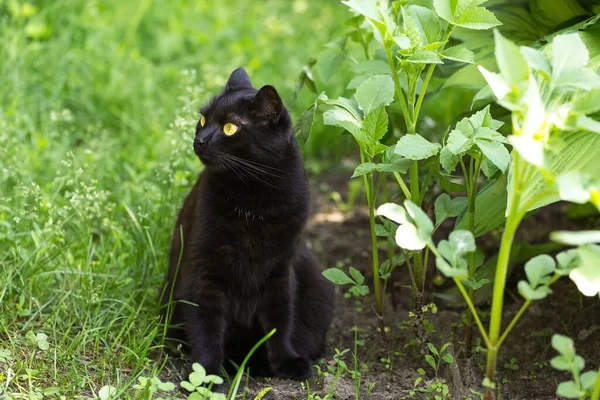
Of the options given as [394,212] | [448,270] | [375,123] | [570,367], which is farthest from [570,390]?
[375,123]

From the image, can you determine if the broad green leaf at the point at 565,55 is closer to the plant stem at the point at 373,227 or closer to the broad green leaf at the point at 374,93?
the broad green leaf at the point at 374,93

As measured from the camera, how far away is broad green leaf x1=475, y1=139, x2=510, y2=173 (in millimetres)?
1910

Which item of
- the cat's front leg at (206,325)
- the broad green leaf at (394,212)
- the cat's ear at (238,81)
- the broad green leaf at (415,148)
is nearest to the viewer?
the broad green leaf at (394,212)

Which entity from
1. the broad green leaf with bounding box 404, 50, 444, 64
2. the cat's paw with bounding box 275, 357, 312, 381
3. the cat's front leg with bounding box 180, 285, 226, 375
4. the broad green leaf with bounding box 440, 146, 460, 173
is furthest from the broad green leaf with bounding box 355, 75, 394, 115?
the cat's paw with bounding box 275, 357, 312, 381

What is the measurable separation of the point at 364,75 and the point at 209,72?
1.83 meters

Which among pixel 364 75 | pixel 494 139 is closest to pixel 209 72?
pixel 364 75

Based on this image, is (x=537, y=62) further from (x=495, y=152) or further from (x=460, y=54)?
(x=460, y=54)

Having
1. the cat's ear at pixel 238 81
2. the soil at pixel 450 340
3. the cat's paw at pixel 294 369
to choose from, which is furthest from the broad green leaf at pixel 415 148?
the cat's paw at pixel 294 369

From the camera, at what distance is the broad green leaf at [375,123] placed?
6.88ft

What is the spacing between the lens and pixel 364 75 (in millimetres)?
2529

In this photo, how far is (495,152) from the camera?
1.92 meters

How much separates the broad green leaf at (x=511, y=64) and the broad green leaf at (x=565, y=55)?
0.24ft

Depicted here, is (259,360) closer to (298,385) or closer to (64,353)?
(298,385)

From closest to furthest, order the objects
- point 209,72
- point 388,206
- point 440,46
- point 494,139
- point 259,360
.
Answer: point 388,206 < point 494,139 < point 440,46 < point 259,360 < point 209,72
